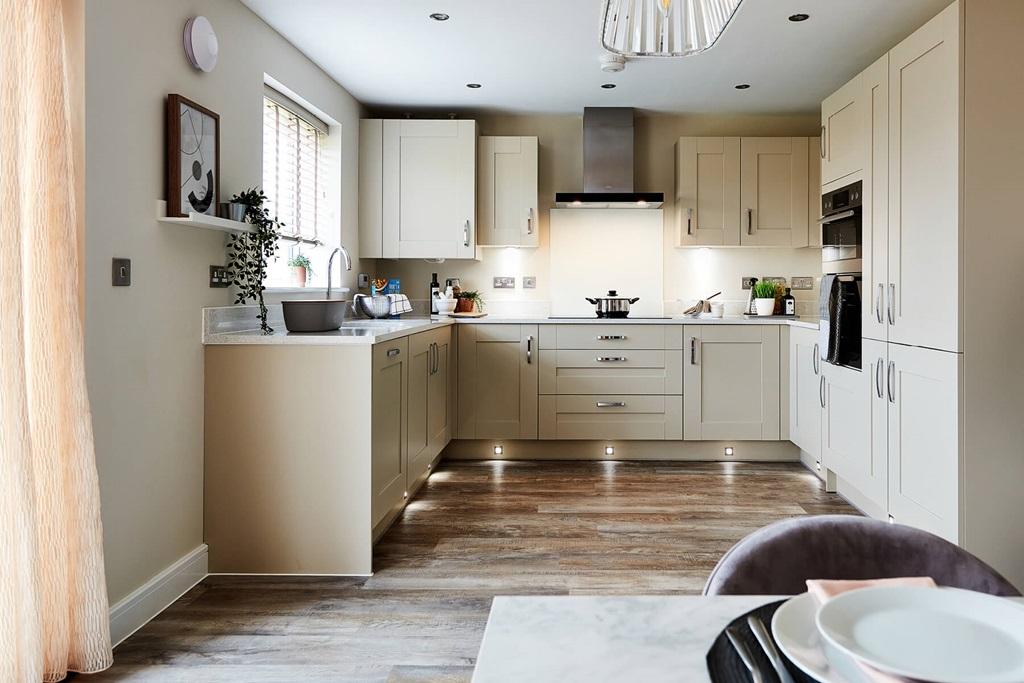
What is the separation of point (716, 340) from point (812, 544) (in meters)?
3.78

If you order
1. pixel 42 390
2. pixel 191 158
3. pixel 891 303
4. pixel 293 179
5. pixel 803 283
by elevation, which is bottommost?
pixel 42 390

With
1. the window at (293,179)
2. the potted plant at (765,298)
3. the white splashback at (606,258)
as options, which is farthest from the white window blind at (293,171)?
the potted plant at (765,298)

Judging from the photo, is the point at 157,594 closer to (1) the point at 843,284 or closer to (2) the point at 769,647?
(2) the point at 769,647

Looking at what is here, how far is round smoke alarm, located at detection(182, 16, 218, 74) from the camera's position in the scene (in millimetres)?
2670

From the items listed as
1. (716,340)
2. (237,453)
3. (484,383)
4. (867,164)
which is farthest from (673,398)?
(237,453)

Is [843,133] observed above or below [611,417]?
above

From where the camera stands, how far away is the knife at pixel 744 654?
0.63m

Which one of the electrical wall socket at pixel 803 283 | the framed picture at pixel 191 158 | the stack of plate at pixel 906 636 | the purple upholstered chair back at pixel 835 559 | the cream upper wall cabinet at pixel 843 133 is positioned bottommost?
the purple upholstered chair back at pixel 835 559

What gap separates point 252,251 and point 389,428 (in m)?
0.98

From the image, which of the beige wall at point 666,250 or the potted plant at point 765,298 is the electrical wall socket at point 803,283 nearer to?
the beige wall at point 666,250

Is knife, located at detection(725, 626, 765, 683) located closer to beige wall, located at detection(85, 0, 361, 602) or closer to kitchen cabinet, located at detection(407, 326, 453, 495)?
beige wall, located at detection(85, 0, 361, 602)

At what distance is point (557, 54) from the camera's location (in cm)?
395

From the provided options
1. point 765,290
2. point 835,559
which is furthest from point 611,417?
point 835,559

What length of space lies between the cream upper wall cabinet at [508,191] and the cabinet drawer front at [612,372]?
0.93 meters
